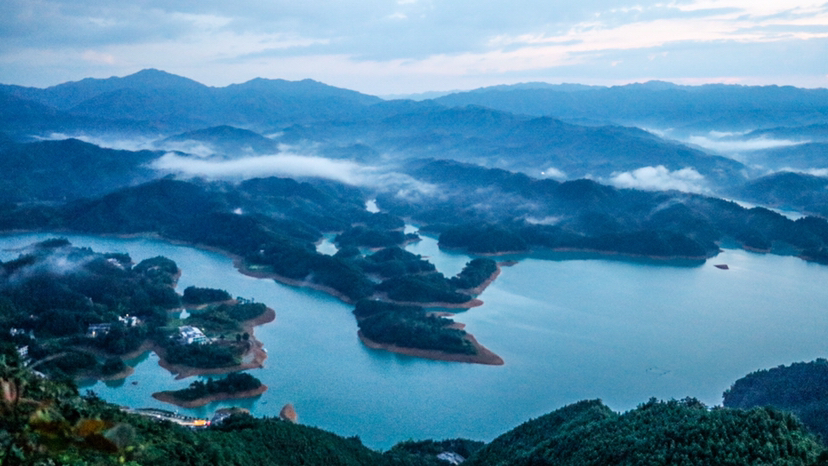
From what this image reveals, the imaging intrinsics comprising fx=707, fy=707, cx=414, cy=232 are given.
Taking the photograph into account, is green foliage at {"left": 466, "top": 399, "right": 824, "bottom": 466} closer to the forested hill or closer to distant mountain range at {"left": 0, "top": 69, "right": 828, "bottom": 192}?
the forested hill

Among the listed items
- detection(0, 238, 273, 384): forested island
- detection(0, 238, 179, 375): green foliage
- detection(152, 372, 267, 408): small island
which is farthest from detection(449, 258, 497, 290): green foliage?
detection(152, 372, 267, 408): small island

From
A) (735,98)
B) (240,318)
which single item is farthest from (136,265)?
(735,98)

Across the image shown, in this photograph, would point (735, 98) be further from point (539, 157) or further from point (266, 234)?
point (266, 234)

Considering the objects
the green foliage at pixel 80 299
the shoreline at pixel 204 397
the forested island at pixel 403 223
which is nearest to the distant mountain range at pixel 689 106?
the forested island at pixel 403 223

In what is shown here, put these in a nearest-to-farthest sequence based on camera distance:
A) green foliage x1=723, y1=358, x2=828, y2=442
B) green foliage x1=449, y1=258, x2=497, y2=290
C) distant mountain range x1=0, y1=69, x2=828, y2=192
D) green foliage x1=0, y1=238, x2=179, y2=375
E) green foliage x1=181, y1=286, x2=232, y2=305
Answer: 1. green foliage x1=723, y1=358, x2=828, y2=442
2. green foliage x1=0, y1=238, x2=179, y2=375
3. green foliage x1=181, y1=286, x2=232, y2=305
4. green foliage x1=449, y1=258, x2=497, y2=290
5. distant mountain range x1=0, y1=69, x2=828, y2=192

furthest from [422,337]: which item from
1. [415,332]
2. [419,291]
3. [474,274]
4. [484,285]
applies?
[474,274]

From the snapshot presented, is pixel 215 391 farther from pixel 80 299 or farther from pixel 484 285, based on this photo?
pixel 484 285

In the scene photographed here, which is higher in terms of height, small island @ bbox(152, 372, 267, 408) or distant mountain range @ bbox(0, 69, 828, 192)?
distant mountain range @ bbox(0, 69, 828, 192)
